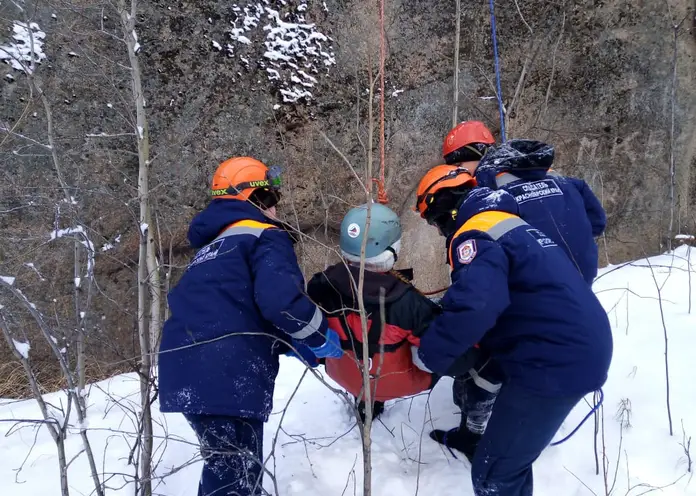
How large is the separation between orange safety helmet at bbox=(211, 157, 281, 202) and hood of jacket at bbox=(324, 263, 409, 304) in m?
0.60

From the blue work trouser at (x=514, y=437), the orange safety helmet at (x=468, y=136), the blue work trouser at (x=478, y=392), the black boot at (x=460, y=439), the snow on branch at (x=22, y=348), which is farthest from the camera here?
the orange safety helmet at (x=468, y=136)

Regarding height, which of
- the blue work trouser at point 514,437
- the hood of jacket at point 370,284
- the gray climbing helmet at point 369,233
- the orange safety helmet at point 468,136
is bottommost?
the blue work trouser at point 514,437

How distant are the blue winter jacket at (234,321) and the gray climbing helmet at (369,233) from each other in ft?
0.87

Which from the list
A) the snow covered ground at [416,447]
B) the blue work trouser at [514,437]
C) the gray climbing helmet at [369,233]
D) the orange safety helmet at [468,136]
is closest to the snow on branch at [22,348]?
the snow covered ground at [416,447]

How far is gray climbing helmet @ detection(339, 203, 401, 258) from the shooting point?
6.79 feet

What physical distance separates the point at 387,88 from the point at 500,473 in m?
3.84

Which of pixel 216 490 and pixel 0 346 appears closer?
pixel 216 490

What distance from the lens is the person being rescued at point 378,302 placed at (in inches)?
79.6

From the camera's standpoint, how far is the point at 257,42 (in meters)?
4.27

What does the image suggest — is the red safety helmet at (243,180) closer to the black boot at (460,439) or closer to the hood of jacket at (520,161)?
the hood of jacket at (520,161)

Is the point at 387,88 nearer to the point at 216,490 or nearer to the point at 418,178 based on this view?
the point at 418,178

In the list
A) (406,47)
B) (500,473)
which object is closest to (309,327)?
(500,473)

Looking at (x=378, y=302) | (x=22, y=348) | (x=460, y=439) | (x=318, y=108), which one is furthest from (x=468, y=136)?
(x=22, y=348)

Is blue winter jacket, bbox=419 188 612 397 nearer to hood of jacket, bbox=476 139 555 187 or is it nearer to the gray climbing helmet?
the gray climbing helmet
